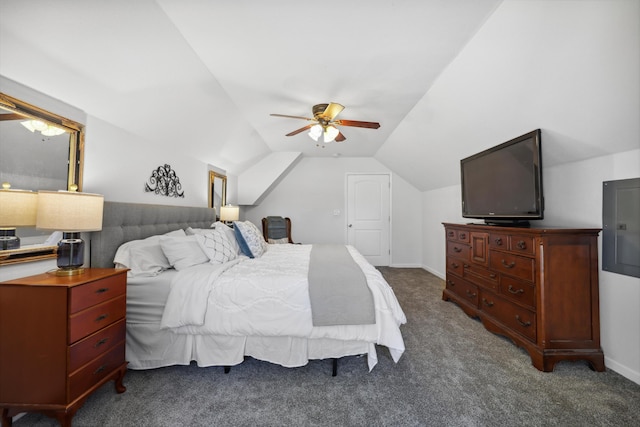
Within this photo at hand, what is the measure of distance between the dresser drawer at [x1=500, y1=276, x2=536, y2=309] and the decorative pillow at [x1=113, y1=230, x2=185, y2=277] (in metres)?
2.94

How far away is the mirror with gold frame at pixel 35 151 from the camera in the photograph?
1327 mm

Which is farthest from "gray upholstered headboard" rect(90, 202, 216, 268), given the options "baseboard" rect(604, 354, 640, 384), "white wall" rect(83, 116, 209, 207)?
"baseboard" rect(604, 354, 640, 384)

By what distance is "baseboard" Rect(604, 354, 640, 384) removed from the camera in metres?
1.66

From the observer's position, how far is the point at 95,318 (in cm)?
135


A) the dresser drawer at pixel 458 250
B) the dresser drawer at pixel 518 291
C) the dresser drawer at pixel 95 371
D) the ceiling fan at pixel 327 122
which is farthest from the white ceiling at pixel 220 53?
the dresser drawer at pixel 518 291

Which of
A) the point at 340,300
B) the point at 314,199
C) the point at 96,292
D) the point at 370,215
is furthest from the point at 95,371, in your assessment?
the point at 370,215

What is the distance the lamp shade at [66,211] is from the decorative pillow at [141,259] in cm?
52

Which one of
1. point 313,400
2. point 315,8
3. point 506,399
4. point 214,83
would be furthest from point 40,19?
point 506,399

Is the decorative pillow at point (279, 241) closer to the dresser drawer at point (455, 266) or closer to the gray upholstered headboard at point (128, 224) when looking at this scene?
the gray upholstered headboard at point (128, 224)

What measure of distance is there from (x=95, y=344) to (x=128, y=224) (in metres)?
1.05

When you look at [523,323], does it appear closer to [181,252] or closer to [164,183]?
[181,252]

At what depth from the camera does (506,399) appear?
1514 mm

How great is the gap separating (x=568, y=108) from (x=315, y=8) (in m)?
1.89

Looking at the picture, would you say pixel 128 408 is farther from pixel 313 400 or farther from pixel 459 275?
pixel 459 275
